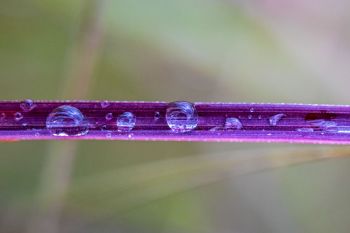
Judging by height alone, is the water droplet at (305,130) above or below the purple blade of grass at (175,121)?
below

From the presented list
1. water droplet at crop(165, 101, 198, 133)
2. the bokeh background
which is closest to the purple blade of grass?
water droplet at crop(165, 101, 198, 133)

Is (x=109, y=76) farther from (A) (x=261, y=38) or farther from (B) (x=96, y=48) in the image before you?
(A) (x=261, y=38)

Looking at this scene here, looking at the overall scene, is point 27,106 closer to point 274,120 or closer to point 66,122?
point 66,122

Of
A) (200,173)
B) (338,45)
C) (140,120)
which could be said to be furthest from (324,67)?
(140,120)

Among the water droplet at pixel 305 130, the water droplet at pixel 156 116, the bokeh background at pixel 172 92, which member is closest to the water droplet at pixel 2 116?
the water droplet at pixel 156 116

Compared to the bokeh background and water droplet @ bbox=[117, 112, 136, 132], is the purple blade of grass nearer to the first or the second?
water droplet @ bbox=[117, 112, 136, 132]

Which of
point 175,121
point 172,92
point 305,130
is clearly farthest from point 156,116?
point 172,92

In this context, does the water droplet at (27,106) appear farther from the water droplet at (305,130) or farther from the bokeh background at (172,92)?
the bokeh background at (172,92)

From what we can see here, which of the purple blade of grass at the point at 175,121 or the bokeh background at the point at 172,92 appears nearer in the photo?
the purple blade of grass at the point at 175,121
